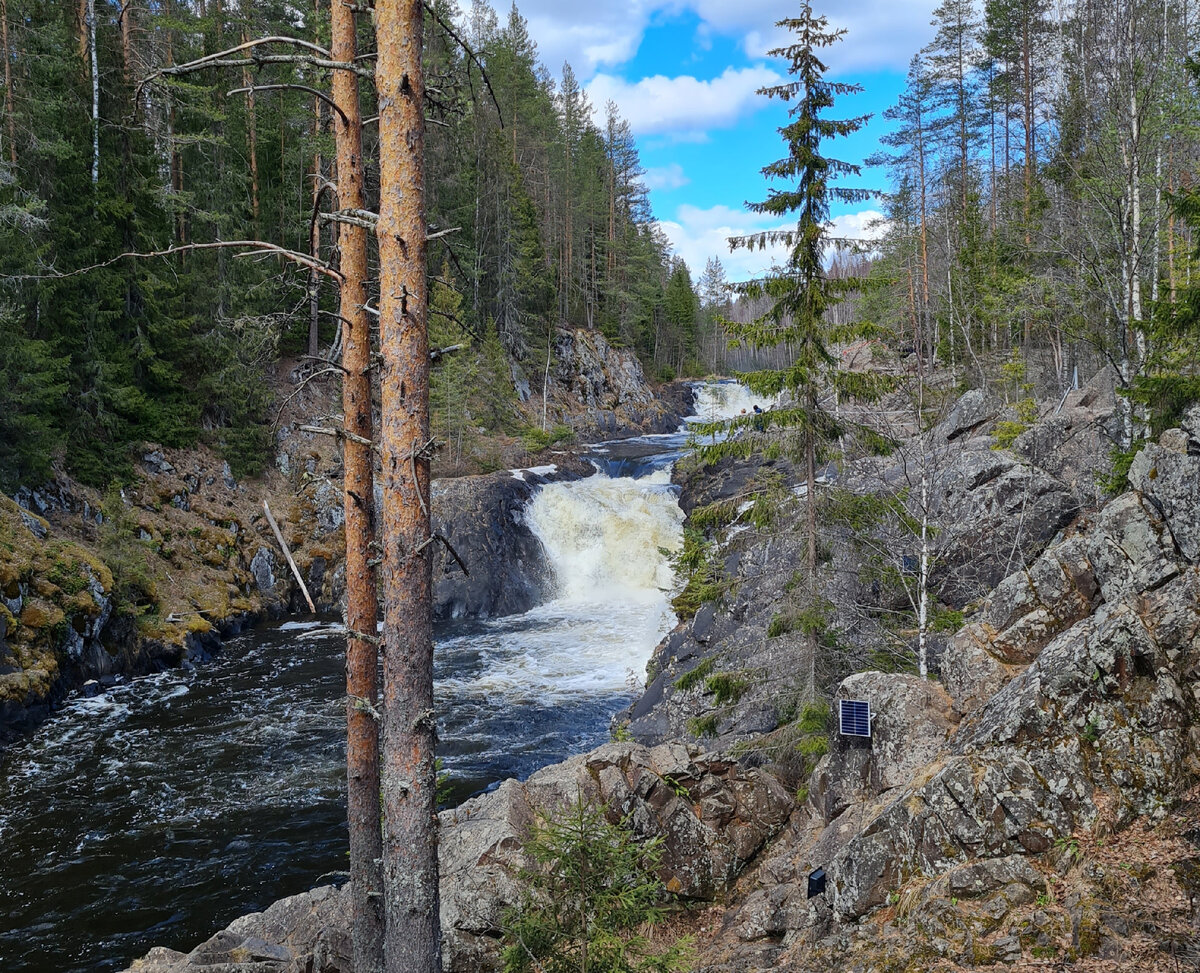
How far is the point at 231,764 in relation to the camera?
13992 mm

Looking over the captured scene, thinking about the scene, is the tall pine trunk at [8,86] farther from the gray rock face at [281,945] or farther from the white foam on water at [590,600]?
the gray rock face at [281,945]

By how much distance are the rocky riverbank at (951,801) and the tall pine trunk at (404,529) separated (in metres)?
3.23

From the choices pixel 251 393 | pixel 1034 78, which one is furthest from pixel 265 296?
pixel 1034 78

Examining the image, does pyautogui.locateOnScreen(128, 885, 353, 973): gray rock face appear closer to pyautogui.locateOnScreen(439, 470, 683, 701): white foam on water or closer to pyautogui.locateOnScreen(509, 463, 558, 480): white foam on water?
pyautogui.locateOnScreen(439, 470, 683, 701): white foam on water

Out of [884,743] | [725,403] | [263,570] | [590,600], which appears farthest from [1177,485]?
[725,403]

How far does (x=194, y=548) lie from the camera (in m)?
22.7

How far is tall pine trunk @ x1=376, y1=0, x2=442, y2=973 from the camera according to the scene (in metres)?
4.48

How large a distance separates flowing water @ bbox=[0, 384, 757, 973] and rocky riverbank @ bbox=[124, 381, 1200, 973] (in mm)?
3151

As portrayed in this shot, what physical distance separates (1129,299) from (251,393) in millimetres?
26848

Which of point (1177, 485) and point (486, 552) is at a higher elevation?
point (1177, 485)

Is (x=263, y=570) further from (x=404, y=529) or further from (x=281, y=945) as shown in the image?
(x=404, y=529)

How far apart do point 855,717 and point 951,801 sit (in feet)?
6.79

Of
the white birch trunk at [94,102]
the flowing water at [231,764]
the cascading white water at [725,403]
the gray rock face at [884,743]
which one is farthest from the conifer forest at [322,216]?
the cascading white water at [725,403]

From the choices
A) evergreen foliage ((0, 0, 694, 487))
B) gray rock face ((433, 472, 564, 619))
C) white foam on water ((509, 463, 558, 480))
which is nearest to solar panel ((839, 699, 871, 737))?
evergreen foliage ((0, 0, 694, 487))
